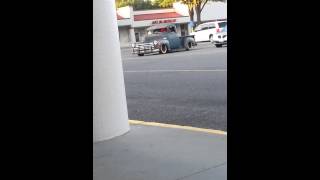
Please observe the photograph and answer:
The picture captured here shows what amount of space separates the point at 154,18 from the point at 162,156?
154 feet

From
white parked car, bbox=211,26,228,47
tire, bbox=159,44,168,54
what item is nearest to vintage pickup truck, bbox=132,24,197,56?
tire, bbox=159,44,168,54

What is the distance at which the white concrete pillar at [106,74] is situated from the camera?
6.46 m

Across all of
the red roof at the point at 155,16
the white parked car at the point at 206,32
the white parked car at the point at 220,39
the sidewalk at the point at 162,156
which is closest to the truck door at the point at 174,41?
the white parked car at the point at 220,39

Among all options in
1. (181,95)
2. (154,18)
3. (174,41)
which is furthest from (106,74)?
(154,18)

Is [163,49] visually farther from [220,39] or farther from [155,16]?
[155,16]

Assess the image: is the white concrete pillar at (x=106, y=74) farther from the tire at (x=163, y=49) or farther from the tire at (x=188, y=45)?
the tire at (x=188, y=45)

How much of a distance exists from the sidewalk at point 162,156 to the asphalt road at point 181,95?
108 cm

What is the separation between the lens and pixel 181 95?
1133cm

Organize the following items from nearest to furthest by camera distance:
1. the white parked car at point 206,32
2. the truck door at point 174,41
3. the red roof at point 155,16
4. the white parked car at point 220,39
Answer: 1. the truck door at point 174,41
2. the white parked car at point 220,39
3. the white parked car at point 206,32
4. the red roof at point 155,16
